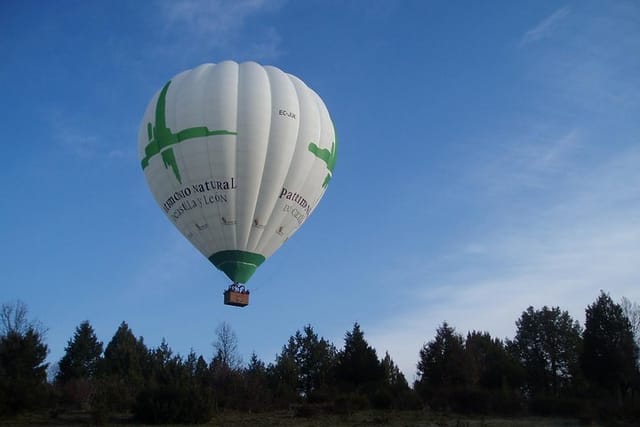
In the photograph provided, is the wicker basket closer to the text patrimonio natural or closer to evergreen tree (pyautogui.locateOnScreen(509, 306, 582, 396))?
the text patrimonio natural

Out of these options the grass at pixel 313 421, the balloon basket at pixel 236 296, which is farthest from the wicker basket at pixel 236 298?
the grass at pixel 313 421

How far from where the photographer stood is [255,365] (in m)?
51.8

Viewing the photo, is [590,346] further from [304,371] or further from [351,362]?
[304,371]

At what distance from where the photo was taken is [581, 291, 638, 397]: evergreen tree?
35.7 m

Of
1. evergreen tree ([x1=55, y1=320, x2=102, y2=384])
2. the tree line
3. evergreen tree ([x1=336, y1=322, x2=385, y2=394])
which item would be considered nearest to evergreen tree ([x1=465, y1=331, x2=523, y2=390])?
the tree line

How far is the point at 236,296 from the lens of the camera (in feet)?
79.6

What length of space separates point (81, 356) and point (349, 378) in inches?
1046

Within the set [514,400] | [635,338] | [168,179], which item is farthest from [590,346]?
[168,179]

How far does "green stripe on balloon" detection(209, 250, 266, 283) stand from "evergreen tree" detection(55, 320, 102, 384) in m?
32.8

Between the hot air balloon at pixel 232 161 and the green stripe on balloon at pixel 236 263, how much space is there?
42 millimetres

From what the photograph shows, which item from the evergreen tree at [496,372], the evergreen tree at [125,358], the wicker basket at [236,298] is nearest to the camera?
the wicker basket at [236,298]

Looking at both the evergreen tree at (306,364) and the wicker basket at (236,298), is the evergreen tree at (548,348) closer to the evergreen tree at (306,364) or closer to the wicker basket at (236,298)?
the evergreen tree at (306,364)

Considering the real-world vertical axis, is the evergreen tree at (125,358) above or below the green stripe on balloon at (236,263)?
below

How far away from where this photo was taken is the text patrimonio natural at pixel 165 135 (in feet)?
78.1
